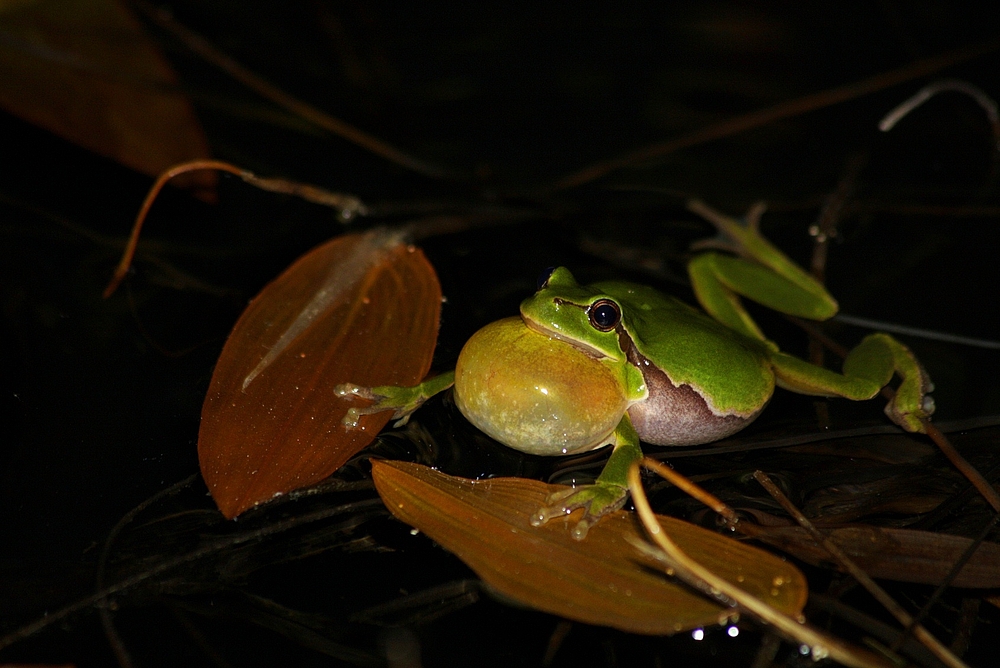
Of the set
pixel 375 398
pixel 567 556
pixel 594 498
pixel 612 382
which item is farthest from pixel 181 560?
pixel 612 382

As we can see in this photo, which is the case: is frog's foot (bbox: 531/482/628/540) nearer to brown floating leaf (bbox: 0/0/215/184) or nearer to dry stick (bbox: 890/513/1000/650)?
dry stick (bbox: 890/513/1000/650)

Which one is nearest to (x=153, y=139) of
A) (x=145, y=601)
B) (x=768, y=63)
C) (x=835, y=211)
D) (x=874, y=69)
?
(x=145, y=601)

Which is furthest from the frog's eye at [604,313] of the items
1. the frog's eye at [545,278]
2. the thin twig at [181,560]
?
the thin twig at [181,560]

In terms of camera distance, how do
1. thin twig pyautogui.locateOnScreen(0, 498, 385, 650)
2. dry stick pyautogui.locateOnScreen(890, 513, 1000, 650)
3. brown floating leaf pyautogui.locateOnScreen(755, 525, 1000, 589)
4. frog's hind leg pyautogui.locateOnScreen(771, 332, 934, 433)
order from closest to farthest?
thin twig pyautogui.locateOnScreen(0, 498, 385, 650)
dry stick pyautogui.locateOnScreen(890, 513, 1000, 650)
brown floating leaf pyautogui.locateOnScreen(755, 525, 1000, 589)
frog's hind leg pyautogui.locateOnScreen(771, 332, 934, 433)

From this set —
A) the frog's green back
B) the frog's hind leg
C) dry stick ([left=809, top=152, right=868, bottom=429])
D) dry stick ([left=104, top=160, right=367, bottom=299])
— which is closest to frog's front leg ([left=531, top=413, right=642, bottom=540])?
the frog's green back

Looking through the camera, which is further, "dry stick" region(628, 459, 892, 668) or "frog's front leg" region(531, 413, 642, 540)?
"frog's front leg" region(531, 413, 642, 540)

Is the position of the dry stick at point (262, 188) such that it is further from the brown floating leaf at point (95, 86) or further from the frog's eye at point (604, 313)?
the frog's eye at point (604, 313)

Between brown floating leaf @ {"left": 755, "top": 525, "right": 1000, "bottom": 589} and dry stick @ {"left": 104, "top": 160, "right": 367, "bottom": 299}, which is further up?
dry stick @ {"left": 104, "top": 160, "right": 367, "bottom": 299}
